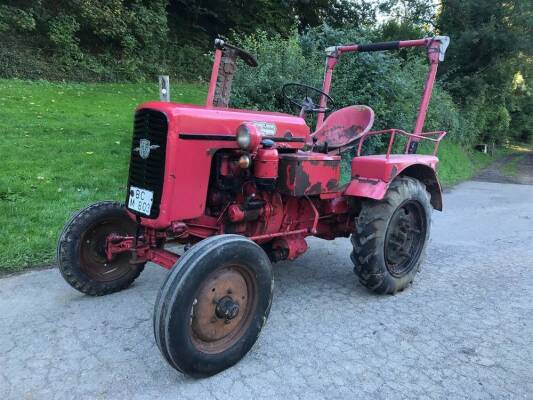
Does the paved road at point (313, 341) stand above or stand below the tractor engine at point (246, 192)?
below

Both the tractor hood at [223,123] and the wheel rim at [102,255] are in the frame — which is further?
the wheel rim at [102,255]

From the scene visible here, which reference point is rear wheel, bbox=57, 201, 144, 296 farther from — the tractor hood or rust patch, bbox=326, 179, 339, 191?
rust patch, bbox=326, 179, 339, 191

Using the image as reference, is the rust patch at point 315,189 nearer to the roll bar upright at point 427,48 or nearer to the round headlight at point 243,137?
the round headlight at point 243,137

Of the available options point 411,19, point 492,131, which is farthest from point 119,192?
point 492,131

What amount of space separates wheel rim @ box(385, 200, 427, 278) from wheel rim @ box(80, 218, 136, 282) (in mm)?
2066

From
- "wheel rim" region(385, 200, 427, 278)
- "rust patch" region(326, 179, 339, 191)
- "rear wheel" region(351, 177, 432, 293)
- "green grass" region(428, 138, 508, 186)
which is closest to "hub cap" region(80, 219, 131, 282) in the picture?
"rust patch" region(326, 179, 339, 191)

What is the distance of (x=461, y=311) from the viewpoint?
11.6 feet

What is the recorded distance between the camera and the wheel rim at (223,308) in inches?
101

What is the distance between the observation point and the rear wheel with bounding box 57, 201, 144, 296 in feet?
11.1

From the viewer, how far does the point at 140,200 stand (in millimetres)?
A: 3027

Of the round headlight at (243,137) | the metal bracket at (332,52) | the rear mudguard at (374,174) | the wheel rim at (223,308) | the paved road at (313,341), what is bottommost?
the paved road at (313,341)

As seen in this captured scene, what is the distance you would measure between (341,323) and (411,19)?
15106 mm

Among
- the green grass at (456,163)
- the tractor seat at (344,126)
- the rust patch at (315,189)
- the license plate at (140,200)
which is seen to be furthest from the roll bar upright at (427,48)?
the green grass at (456,163)

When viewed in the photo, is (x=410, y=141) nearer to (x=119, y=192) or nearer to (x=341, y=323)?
(x=341, y=323)
